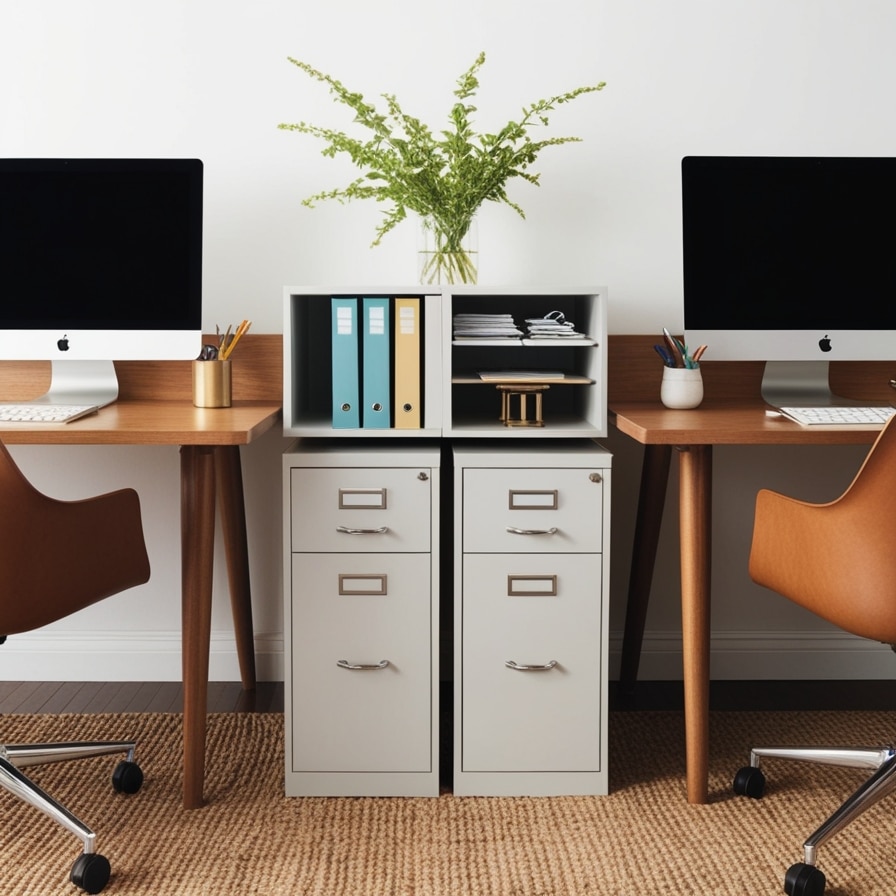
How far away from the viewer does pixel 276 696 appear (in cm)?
259

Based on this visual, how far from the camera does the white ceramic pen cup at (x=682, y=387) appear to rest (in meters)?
2.23

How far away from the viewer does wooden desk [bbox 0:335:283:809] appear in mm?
1831

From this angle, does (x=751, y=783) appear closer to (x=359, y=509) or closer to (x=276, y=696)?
(x=359, y=509)

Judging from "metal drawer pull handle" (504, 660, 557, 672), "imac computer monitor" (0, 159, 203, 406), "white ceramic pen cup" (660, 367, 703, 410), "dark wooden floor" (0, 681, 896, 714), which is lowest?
"dark wooden floor" (0, 681, 896, 714)

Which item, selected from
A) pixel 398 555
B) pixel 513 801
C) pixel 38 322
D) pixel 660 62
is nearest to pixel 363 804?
pixel 513 801

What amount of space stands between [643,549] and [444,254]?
0.86 meters

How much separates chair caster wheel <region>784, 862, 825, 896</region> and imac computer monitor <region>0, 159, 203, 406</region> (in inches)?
62.0

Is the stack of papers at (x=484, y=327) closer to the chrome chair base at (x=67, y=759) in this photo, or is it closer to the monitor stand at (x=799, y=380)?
the monitor stand at (x=799, y=380)

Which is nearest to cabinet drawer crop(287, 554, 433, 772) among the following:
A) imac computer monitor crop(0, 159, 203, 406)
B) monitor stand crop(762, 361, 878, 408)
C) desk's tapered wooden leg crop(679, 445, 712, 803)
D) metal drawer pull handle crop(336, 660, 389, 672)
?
metal drawer pull handle crop(336, 660, 389, 672)

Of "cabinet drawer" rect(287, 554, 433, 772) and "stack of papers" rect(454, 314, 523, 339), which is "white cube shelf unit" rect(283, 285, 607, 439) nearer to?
"stack of papers" rect(454, 314, 523, 339)

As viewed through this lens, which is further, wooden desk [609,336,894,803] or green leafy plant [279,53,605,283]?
green leafy plant [279,53,605,283]

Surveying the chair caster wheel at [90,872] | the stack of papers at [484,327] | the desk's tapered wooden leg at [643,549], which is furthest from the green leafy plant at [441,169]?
the chair caster wheel at [90,872]

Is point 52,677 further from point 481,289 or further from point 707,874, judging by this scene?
point 707,874

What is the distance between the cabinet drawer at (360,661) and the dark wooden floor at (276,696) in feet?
1.56
